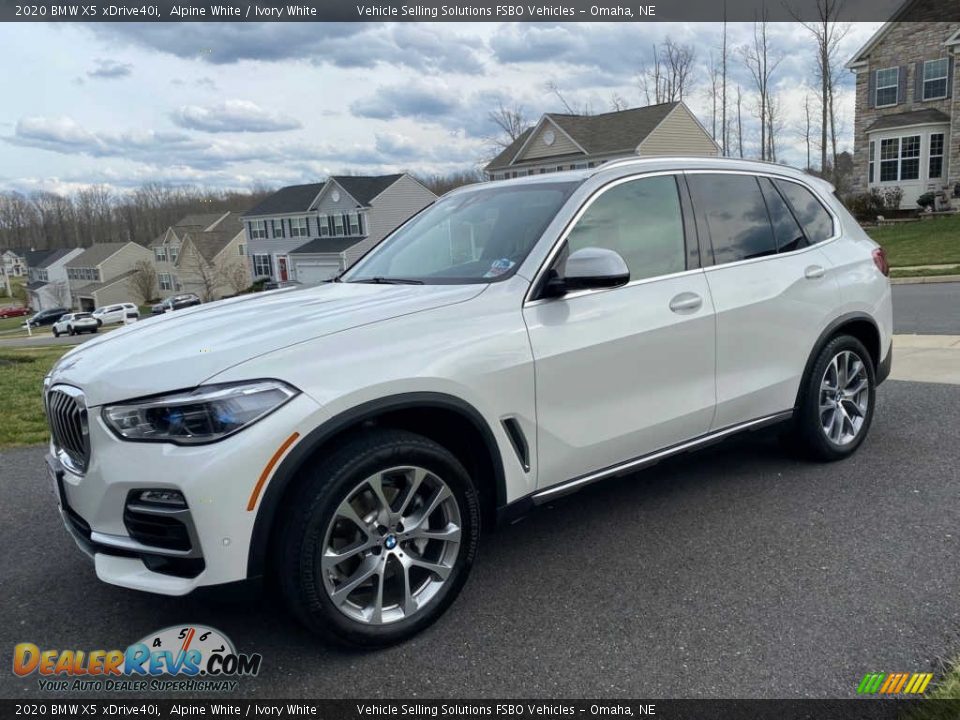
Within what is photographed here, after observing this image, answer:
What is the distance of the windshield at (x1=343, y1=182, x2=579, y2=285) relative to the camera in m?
3.59

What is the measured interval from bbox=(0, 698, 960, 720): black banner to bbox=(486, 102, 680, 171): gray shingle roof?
3539 centimetres

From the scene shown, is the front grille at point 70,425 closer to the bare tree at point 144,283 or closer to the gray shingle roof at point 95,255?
the bare tree at point 144,283

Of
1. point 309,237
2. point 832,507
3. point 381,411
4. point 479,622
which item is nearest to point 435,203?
point 381,411

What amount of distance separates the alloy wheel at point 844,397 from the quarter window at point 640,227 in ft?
4.87

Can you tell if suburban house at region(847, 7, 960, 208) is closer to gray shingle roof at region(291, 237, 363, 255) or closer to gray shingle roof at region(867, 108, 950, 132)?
gray shingle roof at region(867, 108, 950, 132)

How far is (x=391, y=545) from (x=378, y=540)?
0.07 metres

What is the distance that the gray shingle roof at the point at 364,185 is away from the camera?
47531mm

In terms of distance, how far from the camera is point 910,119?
30.9 meters

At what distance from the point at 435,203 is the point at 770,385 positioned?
2.29m

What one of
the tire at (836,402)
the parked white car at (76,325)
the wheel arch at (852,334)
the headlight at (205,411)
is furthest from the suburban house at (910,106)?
the parked white car at (76,325)

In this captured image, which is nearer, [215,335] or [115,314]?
[215,335]

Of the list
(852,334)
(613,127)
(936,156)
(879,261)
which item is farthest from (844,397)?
(613,127)

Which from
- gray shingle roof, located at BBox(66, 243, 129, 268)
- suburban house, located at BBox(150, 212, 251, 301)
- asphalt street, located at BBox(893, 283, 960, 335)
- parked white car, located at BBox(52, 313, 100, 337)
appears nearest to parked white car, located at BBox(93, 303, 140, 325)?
parked white car, located at BBox(52, 313, 100, 337)

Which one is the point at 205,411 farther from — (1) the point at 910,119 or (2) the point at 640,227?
(1) the point at 910,119
